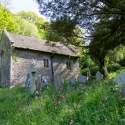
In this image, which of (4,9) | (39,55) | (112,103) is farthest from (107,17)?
(4,9)

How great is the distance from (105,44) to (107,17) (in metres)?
1.90

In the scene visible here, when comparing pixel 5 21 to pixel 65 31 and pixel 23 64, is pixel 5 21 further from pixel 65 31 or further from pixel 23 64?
pixel 65 31

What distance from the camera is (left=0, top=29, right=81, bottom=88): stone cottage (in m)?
19.1

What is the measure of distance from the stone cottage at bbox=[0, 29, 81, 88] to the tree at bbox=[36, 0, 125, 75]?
11.2m

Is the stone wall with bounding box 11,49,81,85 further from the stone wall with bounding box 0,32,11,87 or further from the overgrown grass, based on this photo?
the overgrown grass

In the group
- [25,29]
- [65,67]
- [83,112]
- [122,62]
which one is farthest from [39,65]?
[25,29]

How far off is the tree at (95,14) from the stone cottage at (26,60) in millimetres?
11219

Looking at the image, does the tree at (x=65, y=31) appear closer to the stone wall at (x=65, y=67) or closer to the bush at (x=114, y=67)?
the stone wall at (x=65, y=67)

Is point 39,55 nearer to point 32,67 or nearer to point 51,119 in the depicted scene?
point 32,67

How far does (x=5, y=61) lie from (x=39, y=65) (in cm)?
370

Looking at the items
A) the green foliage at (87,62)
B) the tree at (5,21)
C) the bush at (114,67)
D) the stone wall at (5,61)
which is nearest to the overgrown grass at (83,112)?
the stone wall at (5,61)

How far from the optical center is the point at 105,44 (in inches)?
411

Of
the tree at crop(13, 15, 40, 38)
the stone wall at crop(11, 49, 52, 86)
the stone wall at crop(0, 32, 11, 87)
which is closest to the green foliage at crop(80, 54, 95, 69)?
the stone wall at crop(11, 49, 52, 86)

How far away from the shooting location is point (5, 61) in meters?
20.4
